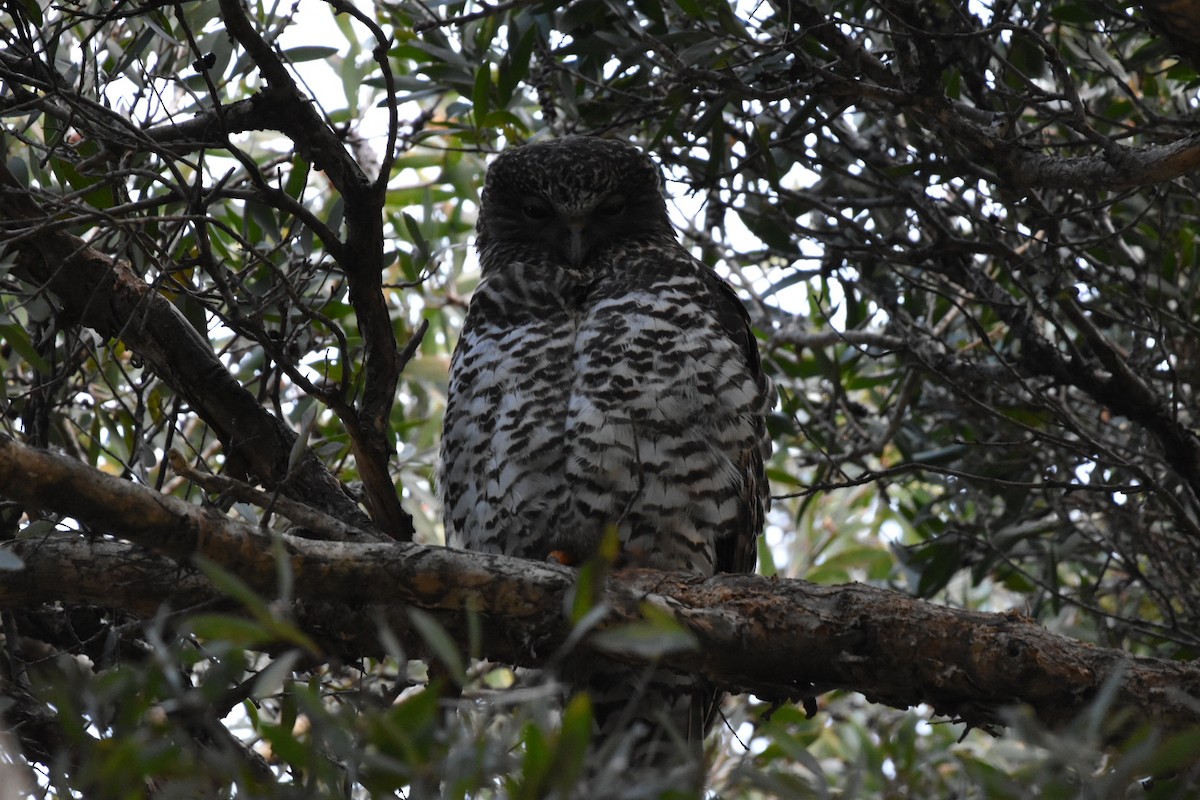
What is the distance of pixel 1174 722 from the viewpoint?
2.10 m

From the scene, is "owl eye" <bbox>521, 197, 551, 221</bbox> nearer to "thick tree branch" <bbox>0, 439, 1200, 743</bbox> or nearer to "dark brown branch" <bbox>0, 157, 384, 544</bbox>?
"dark brown branch" <bbox>0, 157, 384, 544</bbox>

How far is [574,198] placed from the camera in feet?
12.2

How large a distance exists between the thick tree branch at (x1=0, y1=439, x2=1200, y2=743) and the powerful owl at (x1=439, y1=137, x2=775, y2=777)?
1.90 feet

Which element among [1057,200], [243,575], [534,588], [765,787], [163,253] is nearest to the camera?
[765,787]

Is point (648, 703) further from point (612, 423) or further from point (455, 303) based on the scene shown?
point (455, 303)

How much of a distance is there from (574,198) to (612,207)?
150mm

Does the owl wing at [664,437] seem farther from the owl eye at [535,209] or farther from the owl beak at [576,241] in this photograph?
the owl eye at [535,209]

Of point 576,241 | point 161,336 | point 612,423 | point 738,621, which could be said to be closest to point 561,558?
point 612,423

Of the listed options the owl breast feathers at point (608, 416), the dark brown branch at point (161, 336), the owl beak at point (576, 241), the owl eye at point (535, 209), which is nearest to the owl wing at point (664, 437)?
the owl breast feathers at point (608, 416)

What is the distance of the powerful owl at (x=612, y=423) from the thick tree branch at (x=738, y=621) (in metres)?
0.58

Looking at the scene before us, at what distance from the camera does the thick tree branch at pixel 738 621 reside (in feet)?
6.71

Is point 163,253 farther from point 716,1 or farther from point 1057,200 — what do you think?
Answer: point 1057,200

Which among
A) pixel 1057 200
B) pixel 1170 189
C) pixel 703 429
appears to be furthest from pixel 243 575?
pixel 1057 200

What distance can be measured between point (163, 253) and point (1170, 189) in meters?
2.67
